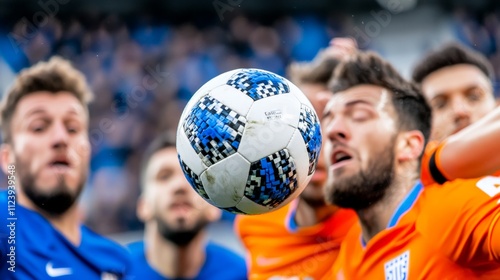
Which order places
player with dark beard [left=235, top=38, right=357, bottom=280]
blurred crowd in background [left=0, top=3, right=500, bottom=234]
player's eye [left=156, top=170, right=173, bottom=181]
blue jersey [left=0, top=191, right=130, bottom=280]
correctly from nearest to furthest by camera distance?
blue jersey [left=0, top=191, right=130, bottom=280], player with dark beard [left=235, top=38, right=357, bottom=280], player's eye [left=156, top=170, right=173, bottom=181], blurred crowd in background [left=0, top=3, right=500, bottom=234]

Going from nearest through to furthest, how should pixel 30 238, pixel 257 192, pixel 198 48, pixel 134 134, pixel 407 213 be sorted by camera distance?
pixel 257 192 → pixel 407 213 → pixel 30 238 → pixel 134 134 → pixel 198 48

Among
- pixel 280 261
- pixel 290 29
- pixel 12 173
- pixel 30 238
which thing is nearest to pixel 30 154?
pixel 12 173

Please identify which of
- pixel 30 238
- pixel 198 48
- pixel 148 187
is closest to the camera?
pixel 30 238

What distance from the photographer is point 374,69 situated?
13.9 ft

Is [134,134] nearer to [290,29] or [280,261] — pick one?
[290,29]

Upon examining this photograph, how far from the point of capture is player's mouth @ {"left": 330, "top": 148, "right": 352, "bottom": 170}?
13.2 feet

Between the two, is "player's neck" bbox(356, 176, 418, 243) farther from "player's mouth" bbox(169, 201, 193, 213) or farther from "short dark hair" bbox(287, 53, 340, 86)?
Result: "player's mouth" bbox(169, 201, 193, 213)

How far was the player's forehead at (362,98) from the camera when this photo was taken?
410 cm

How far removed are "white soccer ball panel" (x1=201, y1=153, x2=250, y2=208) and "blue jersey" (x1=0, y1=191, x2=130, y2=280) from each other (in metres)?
1.85

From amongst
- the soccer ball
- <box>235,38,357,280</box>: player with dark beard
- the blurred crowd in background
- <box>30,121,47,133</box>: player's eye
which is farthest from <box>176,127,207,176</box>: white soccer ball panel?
the blurred crowd in background

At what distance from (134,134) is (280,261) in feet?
20.6

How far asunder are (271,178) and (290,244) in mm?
1901

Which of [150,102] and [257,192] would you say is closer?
[257,192]

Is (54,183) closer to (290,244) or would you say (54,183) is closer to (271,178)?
(290,244)
